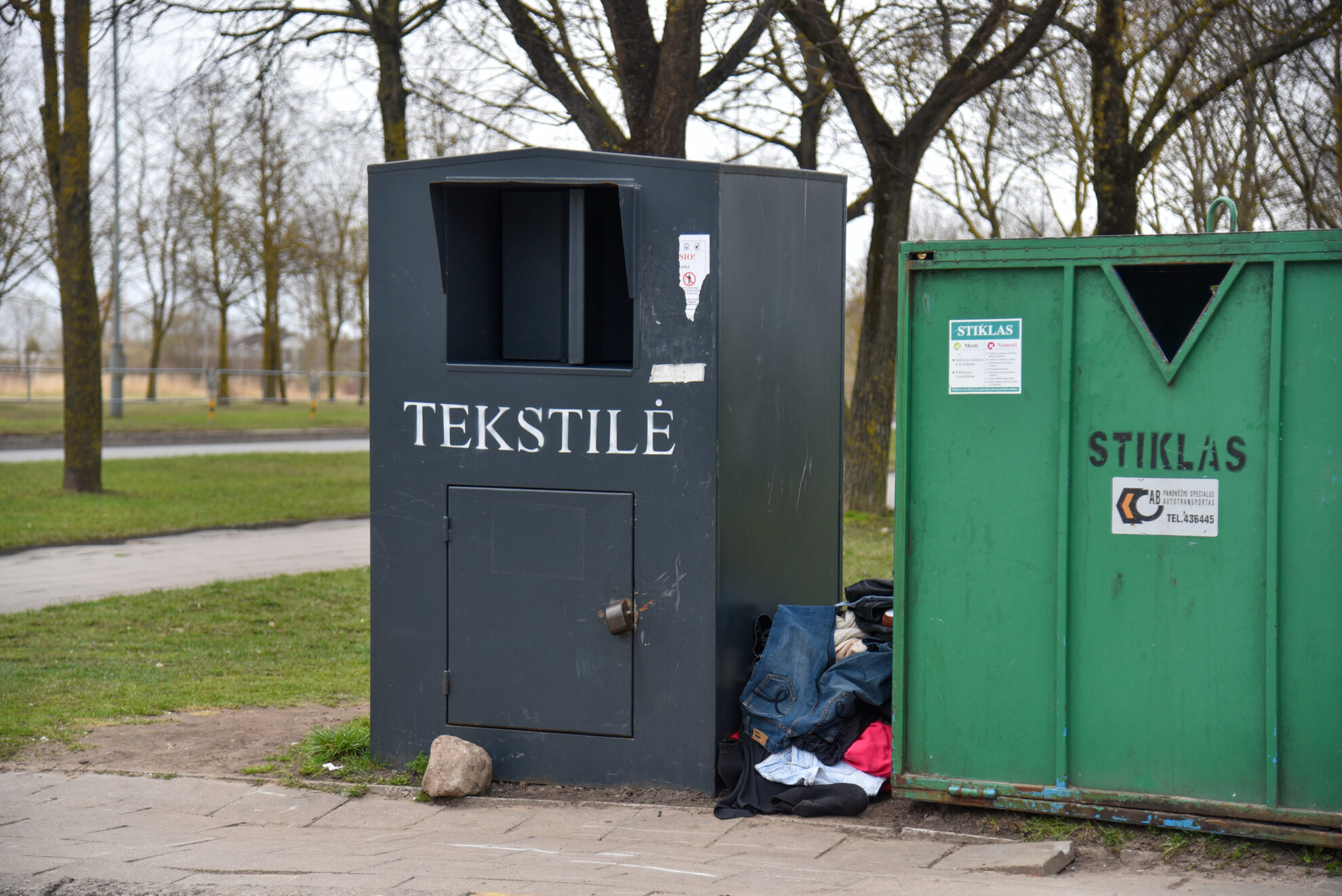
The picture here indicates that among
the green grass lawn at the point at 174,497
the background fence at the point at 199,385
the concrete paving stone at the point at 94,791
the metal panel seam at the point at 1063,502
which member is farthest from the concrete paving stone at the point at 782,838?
the background fence at the point at 199,385

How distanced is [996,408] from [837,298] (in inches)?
52.0

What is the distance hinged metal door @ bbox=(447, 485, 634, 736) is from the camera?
493cm

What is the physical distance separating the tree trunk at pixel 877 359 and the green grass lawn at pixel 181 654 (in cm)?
645

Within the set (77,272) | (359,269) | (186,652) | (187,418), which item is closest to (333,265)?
(359,269)

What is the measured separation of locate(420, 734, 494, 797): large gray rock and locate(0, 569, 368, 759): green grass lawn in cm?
200

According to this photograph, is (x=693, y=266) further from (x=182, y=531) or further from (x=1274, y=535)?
(x=182, y=531)

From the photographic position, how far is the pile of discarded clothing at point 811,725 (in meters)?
4.73

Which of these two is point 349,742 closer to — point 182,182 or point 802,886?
point 802,886

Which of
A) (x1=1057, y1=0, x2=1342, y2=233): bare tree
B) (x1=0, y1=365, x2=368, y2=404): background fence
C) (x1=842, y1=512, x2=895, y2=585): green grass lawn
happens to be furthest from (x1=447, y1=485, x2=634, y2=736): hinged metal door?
(x1=0, y1=365, x2=368, y2=404): background fence

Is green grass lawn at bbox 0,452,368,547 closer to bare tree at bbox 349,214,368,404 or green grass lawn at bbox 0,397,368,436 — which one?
green grass lawn at bbox 0,397,368,436

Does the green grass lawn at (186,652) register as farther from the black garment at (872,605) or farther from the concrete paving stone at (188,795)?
the black garment at (872,605)

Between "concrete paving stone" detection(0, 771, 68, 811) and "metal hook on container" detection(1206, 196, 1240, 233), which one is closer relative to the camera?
"metal hook on container" detection(1206, 196, 1240, 233)

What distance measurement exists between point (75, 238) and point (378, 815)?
1362cm

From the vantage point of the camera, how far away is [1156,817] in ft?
13.7
